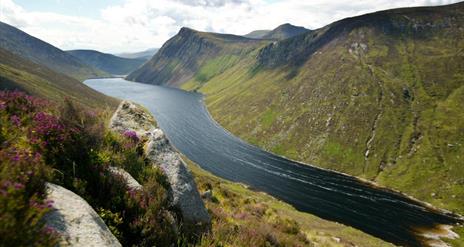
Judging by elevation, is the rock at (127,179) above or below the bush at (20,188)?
below

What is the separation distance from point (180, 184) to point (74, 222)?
6.22 metres

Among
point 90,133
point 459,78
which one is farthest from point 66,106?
point 459,78

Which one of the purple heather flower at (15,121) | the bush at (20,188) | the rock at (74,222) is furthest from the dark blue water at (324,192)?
the bush at (20,188)

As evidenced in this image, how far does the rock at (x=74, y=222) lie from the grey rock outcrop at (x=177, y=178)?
4.87m

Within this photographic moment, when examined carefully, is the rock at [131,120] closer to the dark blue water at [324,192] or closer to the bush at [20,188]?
the bush at [20,188]

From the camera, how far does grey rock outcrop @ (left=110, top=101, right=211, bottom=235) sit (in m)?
13.2

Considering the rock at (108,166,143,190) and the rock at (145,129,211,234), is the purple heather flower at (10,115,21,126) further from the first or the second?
the rock at (145,129,211,234)

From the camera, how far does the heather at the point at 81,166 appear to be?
8.54 meters

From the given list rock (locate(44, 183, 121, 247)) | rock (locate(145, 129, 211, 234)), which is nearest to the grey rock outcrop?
rock (locate(145, 129, 211, 234))

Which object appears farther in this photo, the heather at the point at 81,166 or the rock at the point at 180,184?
the rock at the point at 180,184

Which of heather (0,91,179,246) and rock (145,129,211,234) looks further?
rock (145,129,211,234)

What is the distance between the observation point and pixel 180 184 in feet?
45.2

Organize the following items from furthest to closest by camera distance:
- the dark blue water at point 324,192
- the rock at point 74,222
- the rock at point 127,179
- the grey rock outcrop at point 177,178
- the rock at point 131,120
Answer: the dark blue water at point 324,192 → the rock at point 131,120 → the grey rock outcrop at point 177,178 → the rock at point 127,179 → the rock at point 74,222

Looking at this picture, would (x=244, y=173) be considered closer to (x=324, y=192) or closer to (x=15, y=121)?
(x=324, y=192)
